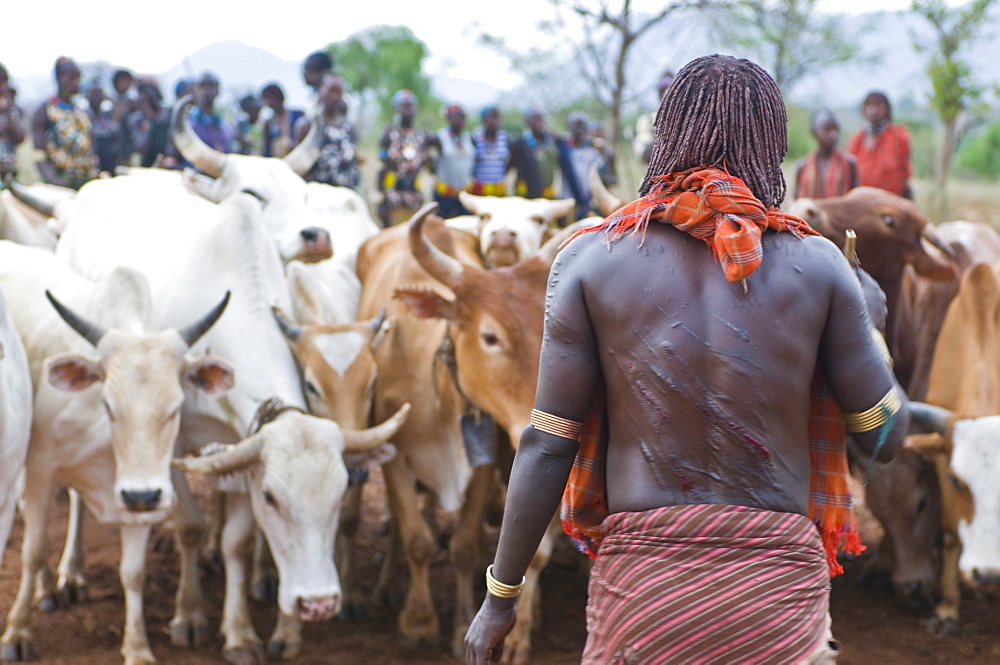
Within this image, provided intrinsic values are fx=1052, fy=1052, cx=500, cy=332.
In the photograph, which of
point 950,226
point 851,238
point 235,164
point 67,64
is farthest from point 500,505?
point 67,64

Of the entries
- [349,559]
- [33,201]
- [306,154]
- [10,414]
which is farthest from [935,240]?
[33,201]

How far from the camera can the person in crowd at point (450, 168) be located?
396 inches

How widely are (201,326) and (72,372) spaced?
623 mm

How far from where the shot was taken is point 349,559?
19.4 ft

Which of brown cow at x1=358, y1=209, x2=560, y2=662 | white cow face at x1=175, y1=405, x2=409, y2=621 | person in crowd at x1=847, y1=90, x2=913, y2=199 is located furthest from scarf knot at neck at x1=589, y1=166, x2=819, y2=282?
person in crowd at x1=847, y1=90, x2=913, y2=199

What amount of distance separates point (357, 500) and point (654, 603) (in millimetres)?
4227

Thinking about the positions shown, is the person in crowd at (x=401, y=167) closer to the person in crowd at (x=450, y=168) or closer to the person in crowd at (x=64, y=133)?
the person in crowd at (x=450, y=168)

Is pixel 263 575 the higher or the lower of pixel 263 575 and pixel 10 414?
the lower

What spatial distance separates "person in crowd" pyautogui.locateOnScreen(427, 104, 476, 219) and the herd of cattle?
3347 mm

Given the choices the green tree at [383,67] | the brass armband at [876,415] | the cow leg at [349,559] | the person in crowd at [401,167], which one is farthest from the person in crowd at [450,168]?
the green tree at [383,67]

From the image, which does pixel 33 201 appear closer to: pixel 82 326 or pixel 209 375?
pixel 82 326

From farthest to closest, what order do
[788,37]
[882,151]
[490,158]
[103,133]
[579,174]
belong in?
[788,37]
[579,174]
[490,158]
[103,133]
[882,151]

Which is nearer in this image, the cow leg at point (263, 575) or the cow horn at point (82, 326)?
the cow horn at point (82, 326)

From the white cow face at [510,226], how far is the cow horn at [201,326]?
1621 millimetres
